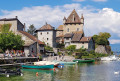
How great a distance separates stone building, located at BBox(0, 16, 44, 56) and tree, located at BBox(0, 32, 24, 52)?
2.50 metres

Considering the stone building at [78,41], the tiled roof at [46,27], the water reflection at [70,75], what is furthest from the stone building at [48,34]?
the water reflection at [70,75]

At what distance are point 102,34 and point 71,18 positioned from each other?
70.4 ft

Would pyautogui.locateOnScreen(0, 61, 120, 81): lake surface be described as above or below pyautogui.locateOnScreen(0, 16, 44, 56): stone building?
below

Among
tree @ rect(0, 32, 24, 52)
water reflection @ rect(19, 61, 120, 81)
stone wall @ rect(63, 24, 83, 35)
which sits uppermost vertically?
stone wall @ rect(63, 24, 83, 35)

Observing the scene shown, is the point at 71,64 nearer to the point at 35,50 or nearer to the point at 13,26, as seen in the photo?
the point at 35,50

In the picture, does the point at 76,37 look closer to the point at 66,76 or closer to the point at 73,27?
the point at 73,27

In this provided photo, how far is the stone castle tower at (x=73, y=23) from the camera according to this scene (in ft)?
324

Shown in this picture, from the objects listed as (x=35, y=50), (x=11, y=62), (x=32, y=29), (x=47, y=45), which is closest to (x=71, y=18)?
(x=47, y=45)

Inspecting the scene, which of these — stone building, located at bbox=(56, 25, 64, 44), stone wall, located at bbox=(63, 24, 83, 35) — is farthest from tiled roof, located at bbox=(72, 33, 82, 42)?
stone wall, located at bbox=(63, 24, 83, 35)

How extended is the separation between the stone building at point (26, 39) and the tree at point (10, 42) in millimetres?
2495

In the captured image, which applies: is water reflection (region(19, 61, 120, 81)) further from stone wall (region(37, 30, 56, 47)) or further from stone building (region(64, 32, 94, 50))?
stone building (region(64, 32, 94, 50))

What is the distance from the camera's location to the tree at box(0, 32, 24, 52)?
2208 inches

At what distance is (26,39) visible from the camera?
211 ft

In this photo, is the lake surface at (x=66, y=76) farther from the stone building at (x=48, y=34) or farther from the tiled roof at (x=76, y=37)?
the tiled roof at (x=76, y=37)
